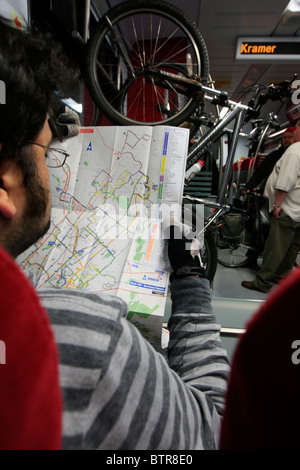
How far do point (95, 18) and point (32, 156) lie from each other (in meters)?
2.21

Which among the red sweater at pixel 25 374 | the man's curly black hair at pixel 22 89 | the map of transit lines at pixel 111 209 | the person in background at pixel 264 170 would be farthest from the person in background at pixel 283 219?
the red sweater at pixel 25 374

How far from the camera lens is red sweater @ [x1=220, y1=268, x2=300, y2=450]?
14cm

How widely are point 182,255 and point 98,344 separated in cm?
42

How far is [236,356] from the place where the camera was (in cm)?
15

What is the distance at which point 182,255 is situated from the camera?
0.61 meters

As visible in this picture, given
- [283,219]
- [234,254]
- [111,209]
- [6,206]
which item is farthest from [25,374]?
[234,254]

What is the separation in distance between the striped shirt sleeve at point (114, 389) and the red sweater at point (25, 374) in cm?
6

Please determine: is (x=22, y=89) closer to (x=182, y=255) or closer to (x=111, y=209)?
(x=111, y=209)

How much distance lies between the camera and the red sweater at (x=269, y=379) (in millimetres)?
137

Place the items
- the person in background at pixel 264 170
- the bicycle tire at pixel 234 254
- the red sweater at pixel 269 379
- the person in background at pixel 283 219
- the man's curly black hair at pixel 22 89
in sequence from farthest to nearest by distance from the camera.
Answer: the bicycle tire at pixel 234 254 → the person in background at pixel 264 170 → the person in background at pixel 283 219 → the man's curly black hair at pixel 22 89 → the red sweater at pixel 269 379

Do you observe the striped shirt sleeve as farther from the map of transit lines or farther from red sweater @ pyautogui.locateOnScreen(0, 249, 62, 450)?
the map of transit lines

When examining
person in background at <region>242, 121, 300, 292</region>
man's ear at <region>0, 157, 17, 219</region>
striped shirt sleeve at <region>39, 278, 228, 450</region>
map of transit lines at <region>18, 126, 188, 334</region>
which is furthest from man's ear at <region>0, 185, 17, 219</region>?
person in background at <region>242, 121, 300, 292</region>

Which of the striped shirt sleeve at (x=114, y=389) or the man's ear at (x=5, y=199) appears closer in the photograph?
the striped shirt sleeve at (x=114, y=389)

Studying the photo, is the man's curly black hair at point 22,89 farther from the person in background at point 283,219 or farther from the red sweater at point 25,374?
the person in background at point 283,219
